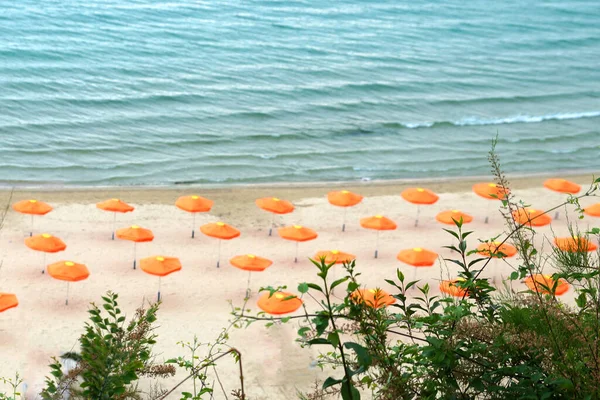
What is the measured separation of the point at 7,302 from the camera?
48.6ft

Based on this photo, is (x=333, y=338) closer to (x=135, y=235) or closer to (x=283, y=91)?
(x=135, y=235)

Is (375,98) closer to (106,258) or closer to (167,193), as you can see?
(167,193)

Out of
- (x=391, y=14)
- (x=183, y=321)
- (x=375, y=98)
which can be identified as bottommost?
(x=183, y=321)

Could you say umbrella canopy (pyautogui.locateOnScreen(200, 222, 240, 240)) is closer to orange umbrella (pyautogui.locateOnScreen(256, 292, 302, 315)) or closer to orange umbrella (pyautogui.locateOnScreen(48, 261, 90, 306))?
orange umbrella (pyautogui.locateOnScreen(48, 261, 90, 306))

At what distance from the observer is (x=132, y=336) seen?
14.0 ft

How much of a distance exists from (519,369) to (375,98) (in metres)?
32.4

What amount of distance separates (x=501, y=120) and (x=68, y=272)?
2199 centimetres

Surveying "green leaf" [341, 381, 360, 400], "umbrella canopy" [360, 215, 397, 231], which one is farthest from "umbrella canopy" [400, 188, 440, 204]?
"green leaf" [341, 381, 360, 400]

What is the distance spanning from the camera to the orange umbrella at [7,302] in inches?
578

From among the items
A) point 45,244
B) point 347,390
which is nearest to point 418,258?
point 45,244

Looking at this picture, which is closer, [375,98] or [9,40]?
[375,98]

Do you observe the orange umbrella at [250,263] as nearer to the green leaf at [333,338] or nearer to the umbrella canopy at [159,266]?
the umbrella canopy at [159,266]

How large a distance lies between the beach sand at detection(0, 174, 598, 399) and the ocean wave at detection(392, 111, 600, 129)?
678cm

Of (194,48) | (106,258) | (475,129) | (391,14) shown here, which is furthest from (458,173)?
(391,14)
